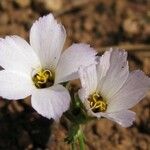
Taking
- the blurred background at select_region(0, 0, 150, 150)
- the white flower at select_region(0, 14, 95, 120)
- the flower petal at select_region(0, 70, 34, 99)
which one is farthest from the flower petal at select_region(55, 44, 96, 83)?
the blurred background at select_region(0, 0, 150, 150)

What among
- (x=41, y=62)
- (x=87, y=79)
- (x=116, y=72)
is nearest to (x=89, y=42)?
(x=41, y=62)

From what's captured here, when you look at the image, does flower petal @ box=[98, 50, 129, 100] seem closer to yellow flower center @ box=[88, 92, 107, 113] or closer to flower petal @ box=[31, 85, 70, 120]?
yellow flower center @ box=[88, 92, 107, 113]

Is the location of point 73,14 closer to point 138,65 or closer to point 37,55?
point 138,65

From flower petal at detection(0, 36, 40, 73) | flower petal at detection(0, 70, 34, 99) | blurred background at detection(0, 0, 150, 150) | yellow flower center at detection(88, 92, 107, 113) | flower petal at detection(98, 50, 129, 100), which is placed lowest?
blurred background at detection(0, 0, 150, 150)

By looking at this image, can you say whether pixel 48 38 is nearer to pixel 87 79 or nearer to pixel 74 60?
pixel 74 60

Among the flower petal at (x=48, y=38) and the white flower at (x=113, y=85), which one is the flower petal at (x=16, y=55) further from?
the white flower at (x=113, y=85)

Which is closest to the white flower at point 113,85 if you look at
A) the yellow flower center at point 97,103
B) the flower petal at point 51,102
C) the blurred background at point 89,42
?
the yellow flower center at point 97,103

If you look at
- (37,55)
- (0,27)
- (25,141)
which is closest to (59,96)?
(37,55)
